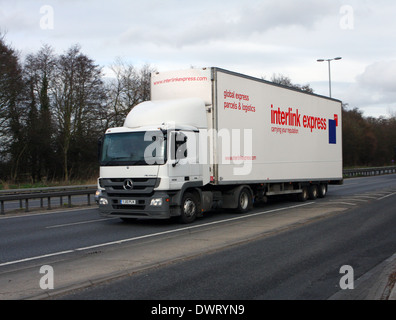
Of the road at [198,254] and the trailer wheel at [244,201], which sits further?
the trailer wheel at [244,201]

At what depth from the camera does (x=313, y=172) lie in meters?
19.4

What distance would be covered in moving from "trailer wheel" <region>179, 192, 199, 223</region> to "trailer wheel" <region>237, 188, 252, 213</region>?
2364mm

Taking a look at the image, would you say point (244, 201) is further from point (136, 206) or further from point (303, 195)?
point (303, 195)

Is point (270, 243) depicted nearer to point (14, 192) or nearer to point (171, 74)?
point (171, 74)

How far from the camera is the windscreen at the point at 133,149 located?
474 inches

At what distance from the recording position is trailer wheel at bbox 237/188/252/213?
49.9ft

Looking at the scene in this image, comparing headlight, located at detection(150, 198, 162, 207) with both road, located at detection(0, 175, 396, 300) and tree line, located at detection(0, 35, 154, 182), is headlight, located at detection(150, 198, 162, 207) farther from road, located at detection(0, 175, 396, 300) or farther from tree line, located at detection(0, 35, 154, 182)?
tree line, located at detection(0, 35, 154, 182)

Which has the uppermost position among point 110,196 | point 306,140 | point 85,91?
point 85,91

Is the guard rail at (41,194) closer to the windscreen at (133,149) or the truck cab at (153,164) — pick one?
the truck cab at (153,164)

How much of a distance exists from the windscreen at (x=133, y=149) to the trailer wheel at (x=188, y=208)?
156 cm

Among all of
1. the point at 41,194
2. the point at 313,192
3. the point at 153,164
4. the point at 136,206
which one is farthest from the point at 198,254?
the point at 313,192

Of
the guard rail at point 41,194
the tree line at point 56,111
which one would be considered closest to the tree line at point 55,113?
the tree line at point 56,111
